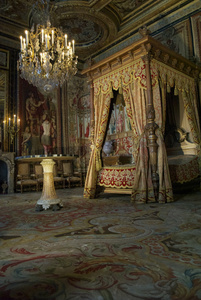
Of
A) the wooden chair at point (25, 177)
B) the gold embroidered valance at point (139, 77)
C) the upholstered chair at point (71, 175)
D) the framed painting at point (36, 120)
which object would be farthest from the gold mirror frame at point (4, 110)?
the gold embroidered valance at point (139, 77)

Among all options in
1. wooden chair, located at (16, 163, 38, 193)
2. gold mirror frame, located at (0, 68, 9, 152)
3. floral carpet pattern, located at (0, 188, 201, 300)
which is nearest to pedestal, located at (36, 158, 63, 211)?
floral carpet pattern, located at (0, 188, 201, 300)

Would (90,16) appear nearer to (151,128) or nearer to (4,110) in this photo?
(4,110)

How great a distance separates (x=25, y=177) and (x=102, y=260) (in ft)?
24.3

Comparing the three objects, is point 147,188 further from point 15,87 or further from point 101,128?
point 15,87

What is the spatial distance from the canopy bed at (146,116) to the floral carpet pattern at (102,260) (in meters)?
1.72

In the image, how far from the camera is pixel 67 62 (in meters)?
6.35

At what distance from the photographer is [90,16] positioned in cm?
808

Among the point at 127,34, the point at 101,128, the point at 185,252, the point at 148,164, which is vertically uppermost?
the point at 127,34

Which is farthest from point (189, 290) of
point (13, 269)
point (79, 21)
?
point (79, 21)

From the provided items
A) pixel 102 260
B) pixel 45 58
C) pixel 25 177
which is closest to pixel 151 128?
pixel 102 260

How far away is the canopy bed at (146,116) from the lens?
436cm

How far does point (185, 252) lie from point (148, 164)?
2.84 meters

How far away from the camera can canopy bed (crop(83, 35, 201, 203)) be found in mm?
4359

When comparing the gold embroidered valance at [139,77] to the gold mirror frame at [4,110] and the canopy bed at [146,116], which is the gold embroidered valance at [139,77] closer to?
the canopy bed at [146,116]
